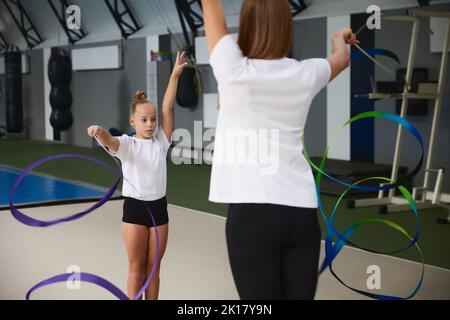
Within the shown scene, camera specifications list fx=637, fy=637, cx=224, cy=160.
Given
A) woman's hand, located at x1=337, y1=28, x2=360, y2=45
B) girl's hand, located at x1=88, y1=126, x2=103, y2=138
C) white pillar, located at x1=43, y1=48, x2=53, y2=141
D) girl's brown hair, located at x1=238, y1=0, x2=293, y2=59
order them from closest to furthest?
1. girl's brown hair, located at x1=238, y1=0, x2=293, y2=59
2. woman's hand, located at x1=337, y1=28, x2=360, y2=45
3. girl's hand, located at x1=88, y1=126, x2=103, y2=138
4. white pillar, located at x1=43, y1=48, x2=53, y2=141

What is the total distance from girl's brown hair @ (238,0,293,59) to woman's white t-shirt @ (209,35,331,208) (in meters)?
0.03

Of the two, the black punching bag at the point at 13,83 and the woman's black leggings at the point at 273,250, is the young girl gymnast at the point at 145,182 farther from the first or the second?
the black punching bag at the point at 13,83

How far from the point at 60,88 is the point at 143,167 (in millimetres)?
11031

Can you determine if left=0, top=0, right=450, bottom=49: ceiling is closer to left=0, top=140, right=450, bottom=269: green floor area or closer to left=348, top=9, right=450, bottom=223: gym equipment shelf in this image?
left=348, top=9, right=450, bottom=223: gym equipment shelf

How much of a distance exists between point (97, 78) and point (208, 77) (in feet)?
11.8

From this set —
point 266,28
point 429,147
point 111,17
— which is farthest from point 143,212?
point 111,17

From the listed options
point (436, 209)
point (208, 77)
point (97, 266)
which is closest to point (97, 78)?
point (208, 77)

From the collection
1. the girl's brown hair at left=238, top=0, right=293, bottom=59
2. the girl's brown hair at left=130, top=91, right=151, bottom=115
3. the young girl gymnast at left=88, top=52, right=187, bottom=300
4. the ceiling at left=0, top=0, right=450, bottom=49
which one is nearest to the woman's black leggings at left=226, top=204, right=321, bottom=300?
the girl's brown hair at left=238, top=0, right=293, bottom=59

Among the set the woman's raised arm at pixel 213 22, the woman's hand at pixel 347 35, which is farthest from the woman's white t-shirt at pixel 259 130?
the woman's hand at pixel 347 35

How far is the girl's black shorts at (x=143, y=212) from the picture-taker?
8.63 ft

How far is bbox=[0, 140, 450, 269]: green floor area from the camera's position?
4918 millimetres

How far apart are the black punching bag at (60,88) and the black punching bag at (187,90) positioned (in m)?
3.23
